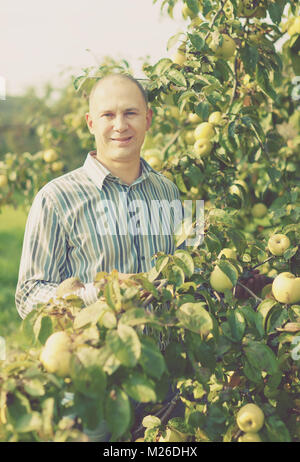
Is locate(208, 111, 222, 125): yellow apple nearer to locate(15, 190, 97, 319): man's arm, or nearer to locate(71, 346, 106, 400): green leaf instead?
locate(15, 190, 97, 319): man's arm

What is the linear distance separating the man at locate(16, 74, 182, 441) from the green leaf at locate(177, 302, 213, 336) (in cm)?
46

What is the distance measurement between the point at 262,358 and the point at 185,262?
0.30 meters

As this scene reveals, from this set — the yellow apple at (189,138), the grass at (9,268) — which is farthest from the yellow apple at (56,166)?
the yellow apple at (189,138)

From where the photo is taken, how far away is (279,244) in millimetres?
1598

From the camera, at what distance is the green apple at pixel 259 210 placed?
267 cm

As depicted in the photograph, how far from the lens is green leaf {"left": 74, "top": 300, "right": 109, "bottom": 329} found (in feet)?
3.61

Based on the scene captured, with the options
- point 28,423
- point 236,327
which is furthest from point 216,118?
point 28,423

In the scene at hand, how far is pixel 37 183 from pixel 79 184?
1.21 metres

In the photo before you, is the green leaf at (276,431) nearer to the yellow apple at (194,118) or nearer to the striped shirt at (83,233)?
the striped shirt at (83,233)

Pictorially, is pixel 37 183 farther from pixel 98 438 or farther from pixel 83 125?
pixel 98 438

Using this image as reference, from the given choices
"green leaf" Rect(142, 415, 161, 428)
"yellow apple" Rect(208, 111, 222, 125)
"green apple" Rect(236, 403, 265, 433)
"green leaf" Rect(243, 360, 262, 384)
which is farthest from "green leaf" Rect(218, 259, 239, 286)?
"yellow apple" Rect(208, 111, 222, 125)

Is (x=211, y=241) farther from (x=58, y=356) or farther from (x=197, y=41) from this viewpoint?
(x=197, y=41)

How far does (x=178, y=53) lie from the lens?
2.01 meters

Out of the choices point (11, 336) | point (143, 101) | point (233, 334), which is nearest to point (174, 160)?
point (143, 101)
